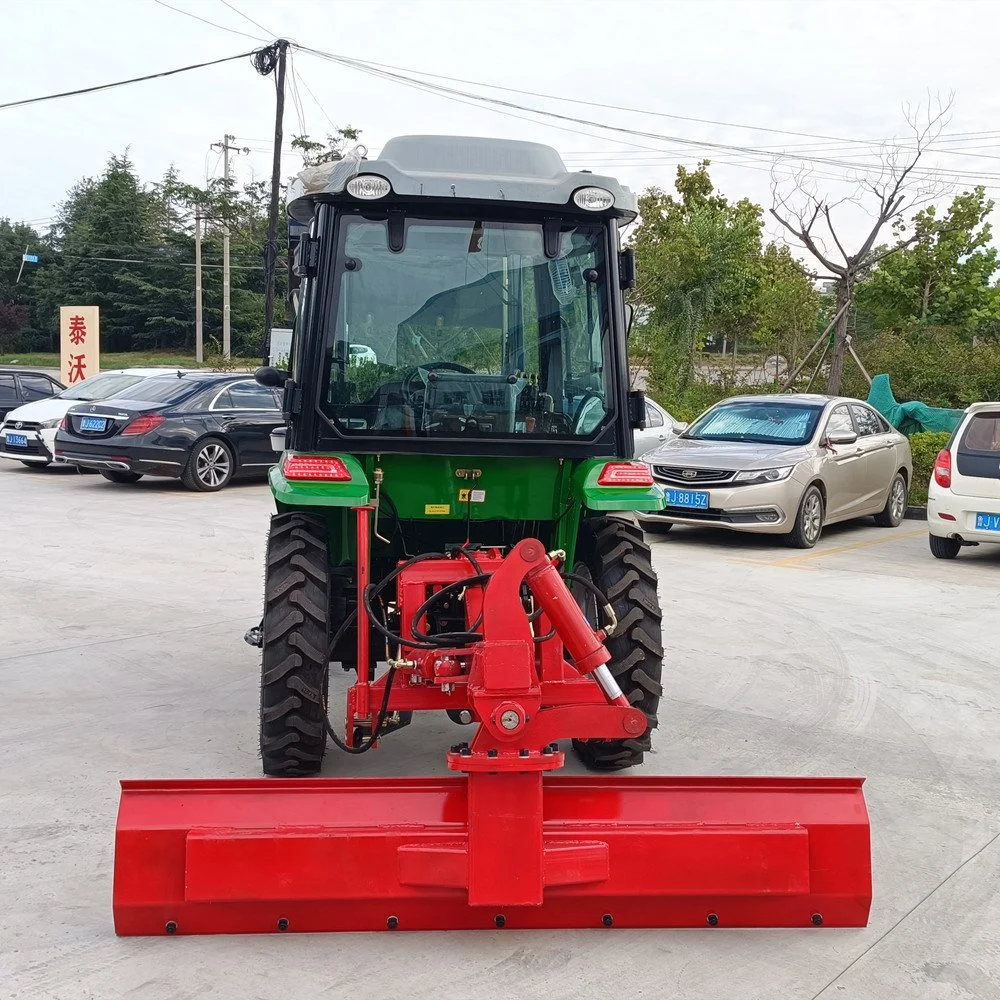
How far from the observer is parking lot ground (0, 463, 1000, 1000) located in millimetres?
3406

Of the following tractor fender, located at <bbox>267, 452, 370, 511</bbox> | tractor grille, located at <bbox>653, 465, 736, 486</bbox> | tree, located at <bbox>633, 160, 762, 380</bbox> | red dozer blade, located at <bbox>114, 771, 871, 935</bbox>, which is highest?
tree, located at <bbox>633, 160, 762, 380</bbox>

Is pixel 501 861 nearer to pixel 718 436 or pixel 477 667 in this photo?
pixel 477 667

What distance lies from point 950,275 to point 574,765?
2718 cm

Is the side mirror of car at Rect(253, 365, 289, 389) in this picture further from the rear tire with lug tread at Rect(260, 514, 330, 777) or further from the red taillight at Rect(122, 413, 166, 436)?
the red taillight at Rect(122, 413, 166, 436)

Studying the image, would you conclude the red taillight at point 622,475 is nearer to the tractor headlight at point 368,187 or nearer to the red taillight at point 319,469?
the red taillight at point 319,469

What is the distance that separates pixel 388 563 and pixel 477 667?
1.51 meters

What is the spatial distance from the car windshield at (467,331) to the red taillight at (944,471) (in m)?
7.21

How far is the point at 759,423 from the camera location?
42.7ft

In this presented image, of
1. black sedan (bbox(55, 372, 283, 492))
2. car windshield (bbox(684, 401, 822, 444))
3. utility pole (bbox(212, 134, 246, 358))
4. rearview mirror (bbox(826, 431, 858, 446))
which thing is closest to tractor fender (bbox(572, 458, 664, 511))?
rearview mirror (bbox(826, 431, 858, 446))

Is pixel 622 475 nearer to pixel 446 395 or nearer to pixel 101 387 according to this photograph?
pixel 446 395

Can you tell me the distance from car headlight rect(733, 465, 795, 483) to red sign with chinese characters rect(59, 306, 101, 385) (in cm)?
1971

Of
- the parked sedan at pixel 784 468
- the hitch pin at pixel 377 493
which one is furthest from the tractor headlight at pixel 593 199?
the parked sedan at pixel 784 468

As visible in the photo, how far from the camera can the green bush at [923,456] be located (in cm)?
1555

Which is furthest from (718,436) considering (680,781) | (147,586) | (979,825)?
(680,781)
